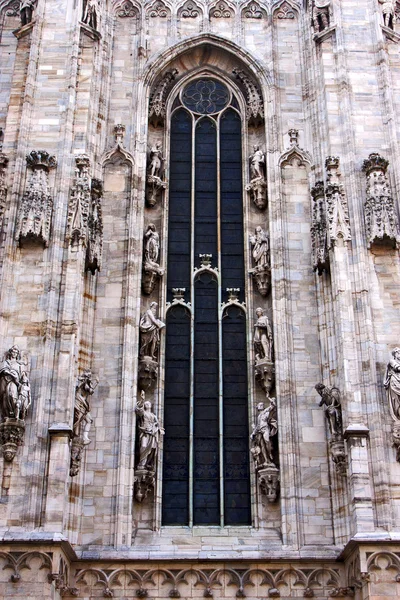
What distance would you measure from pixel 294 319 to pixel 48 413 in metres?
4.96

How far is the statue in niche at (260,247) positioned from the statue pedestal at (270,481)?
4.11m

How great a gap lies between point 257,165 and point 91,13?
4885 millimetres

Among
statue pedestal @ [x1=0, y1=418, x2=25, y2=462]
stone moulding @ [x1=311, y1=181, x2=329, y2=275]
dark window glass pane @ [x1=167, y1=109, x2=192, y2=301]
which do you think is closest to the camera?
statue pedestal @ [x1=0, y1=418, x2=25, y2=462]

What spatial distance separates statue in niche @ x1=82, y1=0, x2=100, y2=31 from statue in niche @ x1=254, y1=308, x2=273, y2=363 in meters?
7.36

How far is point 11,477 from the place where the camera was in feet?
52.3

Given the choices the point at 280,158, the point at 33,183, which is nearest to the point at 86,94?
the point at 33,183

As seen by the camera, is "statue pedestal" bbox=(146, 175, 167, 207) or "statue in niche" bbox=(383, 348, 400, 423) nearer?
"statue in niche" bbox=(383, 348, 400, 423)

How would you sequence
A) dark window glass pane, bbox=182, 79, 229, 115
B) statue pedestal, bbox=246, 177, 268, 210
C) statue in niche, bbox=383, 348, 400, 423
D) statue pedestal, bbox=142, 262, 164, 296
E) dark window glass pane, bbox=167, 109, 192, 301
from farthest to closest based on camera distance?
dark window glass pane, bbox=182, 79, 229, 115 → statue pedestal, bbox=246, 177, 268, 210 → dark window glass pane, bbox=167, 109, 192, 301 → statue pedestal, bbox=142, 262, 164, 296 → statue in niche, bbox=383, 348, 400, 423

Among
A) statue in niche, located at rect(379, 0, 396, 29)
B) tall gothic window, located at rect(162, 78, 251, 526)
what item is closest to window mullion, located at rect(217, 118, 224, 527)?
tall gothic window, located at rect(162, 78, 251, 526)

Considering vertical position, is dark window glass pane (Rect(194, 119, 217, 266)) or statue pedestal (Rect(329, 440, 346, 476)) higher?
dark window glass pane (Rect(194, 119, 217, 266))

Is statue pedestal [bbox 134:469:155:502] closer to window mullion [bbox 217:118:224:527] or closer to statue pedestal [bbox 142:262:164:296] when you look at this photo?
window mullion [bbox 217:118:224:527]

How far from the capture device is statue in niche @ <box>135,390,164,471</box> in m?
17.1

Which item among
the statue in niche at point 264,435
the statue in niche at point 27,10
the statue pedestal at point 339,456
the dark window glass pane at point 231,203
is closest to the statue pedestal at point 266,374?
the statue in niche at point 264,435

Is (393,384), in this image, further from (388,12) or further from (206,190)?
(388,12)
